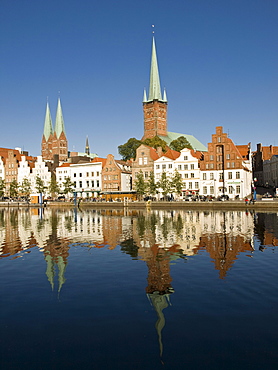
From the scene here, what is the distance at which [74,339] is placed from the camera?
11.5m

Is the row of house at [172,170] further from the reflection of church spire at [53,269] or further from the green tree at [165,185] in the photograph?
the reflection of church spire at [53,269]

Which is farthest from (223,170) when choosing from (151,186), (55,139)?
(55,139)

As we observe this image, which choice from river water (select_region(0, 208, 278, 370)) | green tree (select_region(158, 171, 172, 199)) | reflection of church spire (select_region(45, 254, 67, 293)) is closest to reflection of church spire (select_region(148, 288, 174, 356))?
river water (select_region(0, 208, 278, 370))

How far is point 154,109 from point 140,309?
17535cm

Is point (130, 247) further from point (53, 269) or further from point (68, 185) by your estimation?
point (68, 185)

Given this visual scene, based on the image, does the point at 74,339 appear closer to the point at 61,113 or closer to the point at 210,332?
the point at 210,332

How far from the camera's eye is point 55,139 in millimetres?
186625

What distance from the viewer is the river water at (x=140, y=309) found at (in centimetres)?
1033

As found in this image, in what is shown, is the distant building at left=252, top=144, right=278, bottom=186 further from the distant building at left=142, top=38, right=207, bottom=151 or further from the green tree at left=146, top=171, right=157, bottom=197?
the distant building at left=142, top=38, right=207, bottom=151

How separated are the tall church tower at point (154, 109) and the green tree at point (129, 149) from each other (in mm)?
55921

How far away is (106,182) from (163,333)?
102613mm

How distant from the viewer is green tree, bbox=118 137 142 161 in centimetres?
12375

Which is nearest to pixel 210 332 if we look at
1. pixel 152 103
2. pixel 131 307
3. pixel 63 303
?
pixel 131 307

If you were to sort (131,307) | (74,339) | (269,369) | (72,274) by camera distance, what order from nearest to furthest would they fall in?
1. (269,369)
2. (74,339)
3. (131,307)
4. (72,274)
